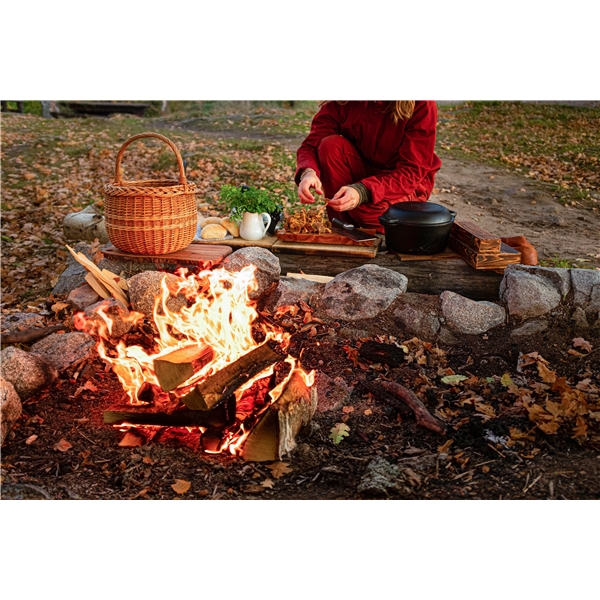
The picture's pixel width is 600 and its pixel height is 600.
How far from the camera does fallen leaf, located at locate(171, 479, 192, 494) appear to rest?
8.48ft

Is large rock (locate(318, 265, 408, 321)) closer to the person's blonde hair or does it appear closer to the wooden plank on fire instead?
the wooden plank on fire

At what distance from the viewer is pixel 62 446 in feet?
9.32

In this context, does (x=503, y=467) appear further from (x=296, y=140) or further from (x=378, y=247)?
(x=296, y=140)

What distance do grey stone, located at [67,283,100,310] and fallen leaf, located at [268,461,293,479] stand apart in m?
2.00

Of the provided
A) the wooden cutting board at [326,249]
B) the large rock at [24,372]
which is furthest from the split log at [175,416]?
the wooden cutting board at [326,249]

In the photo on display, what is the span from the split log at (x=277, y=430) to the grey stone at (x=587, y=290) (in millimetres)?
2168

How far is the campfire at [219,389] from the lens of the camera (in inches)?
108

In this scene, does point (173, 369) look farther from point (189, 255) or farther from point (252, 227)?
point (252, 227)

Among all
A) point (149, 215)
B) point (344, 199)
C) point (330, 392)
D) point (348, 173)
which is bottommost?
point (330, 392)

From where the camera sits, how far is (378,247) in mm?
4605

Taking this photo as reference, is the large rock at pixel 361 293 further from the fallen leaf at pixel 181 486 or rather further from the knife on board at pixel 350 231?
the fallen leaf at pixel 181 486

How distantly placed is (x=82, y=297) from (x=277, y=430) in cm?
206

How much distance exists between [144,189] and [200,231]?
3.16ft

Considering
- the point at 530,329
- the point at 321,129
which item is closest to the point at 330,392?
the point at 530,329
